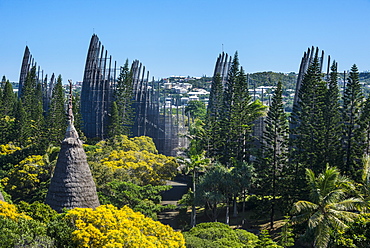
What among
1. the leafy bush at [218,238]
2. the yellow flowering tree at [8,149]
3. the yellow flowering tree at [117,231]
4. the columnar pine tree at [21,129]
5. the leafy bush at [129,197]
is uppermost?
the columnar pine tree at [21,129]

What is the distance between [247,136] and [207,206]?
17.0 ft

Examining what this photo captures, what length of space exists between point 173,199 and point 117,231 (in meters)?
20.1

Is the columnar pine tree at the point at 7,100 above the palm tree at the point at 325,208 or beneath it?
above

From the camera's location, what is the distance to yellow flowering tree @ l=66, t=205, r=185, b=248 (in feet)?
45.6

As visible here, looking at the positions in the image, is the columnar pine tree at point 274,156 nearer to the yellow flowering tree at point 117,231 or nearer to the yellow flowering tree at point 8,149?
the yellow flowering tree at point 117,231

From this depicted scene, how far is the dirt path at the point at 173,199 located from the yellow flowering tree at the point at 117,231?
13.4 meters

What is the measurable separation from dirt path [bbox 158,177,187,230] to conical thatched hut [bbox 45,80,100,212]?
36.0ft

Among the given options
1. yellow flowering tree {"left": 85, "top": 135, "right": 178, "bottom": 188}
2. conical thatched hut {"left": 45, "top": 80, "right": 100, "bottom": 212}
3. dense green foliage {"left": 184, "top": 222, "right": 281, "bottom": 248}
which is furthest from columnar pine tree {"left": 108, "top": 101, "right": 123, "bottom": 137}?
conical thatched hut {"left": 45, "top": 80, "right": 100, "bottom": 212}

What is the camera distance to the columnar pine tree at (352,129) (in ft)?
92.5

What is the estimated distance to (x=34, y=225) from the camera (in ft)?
47.4

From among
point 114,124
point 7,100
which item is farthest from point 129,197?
point 7,100

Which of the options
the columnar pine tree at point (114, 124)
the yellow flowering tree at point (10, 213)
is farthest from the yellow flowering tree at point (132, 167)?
the yellow flowering tree at point (10, 213)

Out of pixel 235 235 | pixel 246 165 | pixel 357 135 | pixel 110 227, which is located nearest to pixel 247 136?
pixel 246 165

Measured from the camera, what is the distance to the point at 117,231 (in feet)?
46.1
